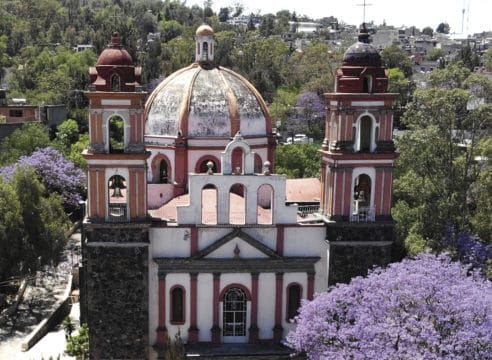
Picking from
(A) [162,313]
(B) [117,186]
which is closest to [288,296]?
(A) [162,313]

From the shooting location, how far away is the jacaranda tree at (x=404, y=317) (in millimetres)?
15984

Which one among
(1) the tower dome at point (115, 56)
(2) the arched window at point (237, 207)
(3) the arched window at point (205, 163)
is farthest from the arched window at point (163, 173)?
(1) the tower dome at point (115, 56)

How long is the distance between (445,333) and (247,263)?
20.9 feet

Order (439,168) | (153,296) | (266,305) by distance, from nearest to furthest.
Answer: (153,296), (266,305), (439,168)

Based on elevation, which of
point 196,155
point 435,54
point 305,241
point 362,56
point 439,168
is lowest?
point 305,241

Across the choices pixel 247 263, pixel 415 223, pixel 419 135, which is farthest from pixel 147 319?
pixel 419 135

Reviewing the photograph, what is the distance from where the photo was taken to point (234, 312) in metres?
20.9

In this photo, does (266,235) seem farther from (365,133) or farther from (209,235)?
(365,133)

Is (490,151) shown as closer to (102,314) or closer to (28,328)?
(102,314)

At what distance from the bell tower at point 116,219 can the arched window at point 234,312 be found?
8.23 feet

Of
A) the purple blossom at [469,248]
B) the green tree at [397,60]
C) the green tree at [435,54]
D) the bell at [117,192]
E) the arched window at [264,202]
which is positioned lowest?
the purple blossom at [469,248]

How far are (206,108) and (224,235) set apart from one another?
18.5 feet

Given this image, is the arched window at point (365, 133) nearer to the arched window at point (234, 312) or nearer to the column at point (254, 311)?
the column at point (254, 311)

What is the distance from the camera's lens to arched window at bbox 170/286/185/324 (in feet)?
67.3
